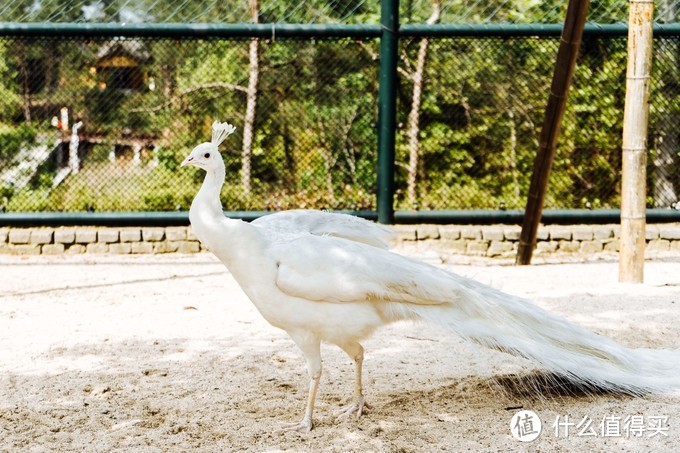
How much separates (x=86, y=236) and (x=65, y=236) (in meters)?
0.20

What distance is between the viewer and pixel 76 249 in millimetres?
8672

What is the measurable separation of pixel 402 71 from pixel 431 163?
3.14 ft

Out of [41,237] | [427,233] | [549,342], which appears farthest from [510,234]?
[549,342]

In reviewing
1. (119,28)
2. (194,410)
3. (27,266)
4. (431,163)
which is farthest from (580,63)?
(194,410)

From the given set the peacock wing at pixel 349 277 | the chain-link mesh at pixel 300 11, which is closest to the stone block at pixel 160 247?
the chain-link mesh at pixel 300 11

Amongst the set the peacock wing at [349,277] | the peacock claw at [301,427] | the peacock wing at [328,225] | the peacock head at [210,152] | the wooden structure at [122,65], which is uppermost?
the wooden structure at [122,65]

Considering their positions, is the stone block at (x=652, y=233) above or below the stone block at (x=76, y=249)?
above

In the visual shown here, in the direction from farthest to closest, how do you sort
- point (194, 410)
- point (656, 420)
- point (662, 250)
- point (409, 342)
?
point (662, 250), point (409, 342), point (194, 410), point (656, 420)

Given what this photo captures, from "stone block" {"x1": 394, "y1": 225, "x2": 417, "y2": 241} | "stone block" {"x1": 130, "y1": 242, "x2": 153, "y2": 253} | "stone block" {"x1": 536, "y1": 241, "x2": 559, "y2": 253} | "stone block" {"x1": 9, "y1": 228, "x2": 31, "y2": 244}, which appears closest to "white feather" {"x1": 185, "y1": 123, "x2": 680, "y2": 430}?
"stone block" {"x1": 394, "y1": 225, "x2": 417, "y2": 241}

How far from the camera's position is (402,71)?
8.84 metres

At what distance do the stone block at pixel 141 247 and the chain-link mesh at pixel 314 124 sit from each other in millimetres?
449

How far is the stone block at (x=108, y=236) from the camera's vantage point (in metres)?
8.66

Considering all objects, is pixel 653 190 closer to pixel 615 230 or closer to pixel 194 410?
pixel 615 230

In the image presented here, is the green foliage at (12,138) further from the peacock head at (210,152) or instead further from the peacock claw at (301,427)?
the peacock claw at (301,427)
